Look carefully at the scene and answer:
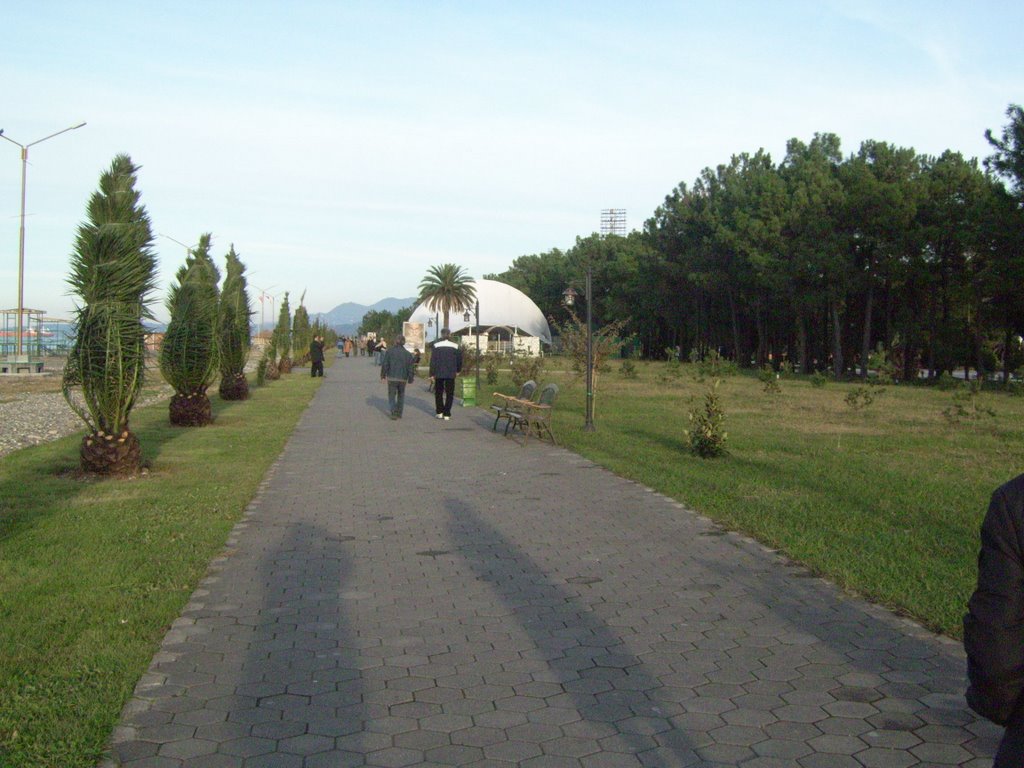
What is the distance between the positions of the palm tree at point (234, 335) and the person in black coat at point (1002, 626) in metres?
20.1

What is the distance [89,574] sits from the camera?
6094mm

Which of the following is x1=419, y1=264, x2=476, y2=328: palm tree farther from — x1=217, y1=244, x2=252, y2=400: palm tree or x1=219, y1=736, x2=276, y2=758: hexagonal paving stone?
x1=219, y1=736, x2=276, y2=758: hexagonal paving stone

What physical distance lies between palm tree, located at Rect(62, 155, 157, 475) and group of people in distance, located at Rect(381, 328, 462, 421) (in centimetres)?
797

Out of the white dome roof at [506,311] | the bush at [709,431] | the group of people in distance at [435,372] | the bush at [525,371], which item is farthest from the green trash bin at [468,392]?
the white dome roof at [506,311]

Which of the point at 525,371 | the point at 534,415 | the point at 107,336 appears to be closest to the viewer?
the point at 107,336

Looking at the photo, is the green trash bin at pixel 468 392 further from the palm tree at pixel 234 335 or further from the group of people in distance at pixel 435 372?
the palm tree at pixel 234 335

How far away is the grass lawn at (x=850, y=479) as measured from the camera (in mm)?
6312

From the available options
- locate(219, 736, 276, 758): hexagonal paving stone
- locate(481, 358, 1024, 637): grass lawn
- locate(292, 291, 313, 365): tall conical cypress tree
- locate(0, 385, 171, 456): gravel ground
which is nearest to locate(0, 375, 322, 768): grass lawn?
locate(219, 736, 276, 758): hexagonal paving stone

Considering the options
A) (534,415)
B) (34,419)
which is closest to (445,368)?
(534,415)

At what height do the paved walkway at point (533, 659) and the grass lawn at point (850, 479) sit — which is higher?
the grass lawn at point (850, 479)

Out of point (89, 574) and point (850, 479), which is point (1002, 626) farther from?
point (850, 479)

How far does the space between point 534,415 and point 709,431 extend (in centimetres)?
331

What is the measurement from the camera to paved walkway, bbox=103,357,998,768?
3.65 metres

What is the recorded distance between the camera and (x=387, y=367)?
1892 centimetres
